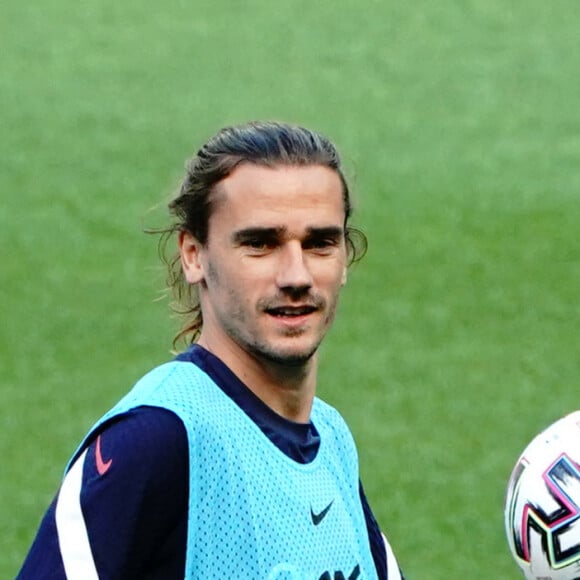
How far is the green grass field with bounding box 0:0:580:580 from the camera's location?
7648 mm

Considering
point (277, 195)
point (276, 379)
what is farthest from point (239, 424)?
point (277, 195)

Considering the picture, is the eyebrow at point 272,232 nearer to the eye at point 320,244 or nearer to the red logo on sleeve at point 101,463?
the eye at point 320,244

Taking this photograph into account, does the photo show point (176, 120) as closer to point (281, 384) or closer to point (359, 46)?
point (359, 46)

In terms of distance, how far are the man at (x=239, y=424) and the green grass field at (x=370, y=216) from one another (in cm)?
388

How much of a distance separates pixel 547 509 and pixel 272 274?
2.86 feet

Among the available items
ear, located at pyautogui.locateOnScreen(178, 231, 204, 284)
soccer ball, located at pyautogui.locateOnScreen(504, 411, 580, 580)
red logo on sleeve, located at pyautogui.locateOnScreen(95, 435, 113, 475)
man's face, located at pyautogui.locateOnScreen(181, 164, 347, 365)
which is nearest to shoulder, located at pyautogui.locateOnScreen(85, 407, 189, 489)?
red logo on sleeve, located at pyautogui.locateOnScreen(95, 435, 113, 475)

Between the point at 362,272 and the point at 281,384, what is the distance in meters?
6.26

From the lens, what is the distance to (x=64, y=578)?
257cm

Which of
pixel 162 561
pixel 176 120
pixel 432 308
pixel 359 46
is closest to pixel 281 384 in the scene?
pixel 162 561

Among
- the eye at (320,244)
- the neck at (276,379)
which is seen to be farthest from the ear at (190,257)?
the eye at (320,244)

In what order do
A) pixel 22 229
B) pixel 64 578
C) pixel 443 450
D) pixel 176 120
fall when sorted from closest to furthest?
pixel 64 578
pixel 443 450
pixel 22 229
pixel 176 120

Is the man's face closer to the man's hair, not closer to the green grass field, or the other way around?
the man's hair

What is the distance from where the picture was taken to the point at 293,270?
2.81 metres

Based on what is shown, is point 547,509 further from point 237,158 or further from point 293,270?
point 237,158
